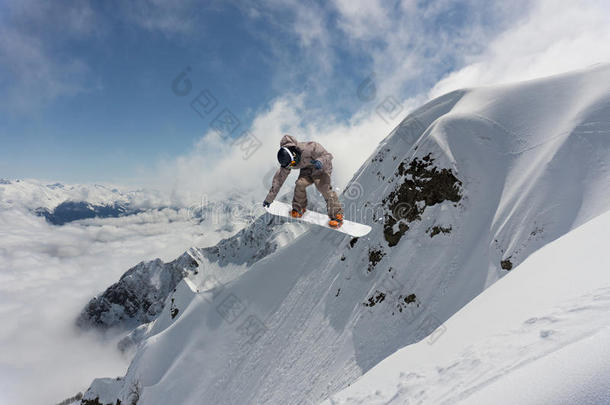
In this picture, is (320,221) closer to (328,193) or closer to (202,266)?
(328,193)

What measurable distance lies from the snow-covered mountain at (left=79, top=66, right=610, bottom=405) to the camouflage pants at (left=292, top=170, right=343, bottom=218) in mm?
12911

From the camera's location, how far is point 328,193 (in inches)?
377

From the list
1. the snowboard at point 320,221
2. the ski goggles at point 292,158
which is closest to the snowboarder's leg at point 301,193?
the snowboard at point 320,221

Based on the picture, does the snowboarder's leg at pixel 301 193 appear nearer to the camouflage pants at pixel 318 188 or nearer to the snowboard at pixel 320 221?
the camouflage pants at pixel 318 188

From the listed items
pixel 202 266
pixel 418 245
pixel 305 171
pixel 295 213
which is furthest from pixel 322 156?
pixel 202 266

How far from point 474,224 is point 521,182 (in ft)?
14.6

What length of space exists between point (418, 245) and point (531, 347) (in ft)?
64.1

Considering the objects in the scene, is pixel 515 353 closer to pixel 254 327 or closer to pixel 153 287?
pixel 254 327

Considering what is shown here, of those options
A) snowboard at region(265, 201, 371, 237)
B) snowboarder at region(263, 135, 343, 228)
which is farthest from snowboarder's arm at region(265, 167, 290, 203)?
snowboard at region(265, 201, 371, 237)

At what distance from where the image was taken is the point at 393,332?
1955 centimetres

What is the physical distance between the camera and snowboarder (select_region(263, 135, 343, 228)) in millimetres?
8392

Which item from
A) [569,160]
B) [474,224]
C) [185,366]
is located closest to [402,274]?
[474,224]

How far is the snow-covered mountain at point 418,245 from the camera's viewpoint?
17609mm

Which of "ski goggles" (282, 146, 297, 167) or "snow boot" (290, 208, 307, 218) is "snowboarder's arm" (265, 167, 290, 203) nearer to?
"ski goggles" (282, 146, 297, 167)
